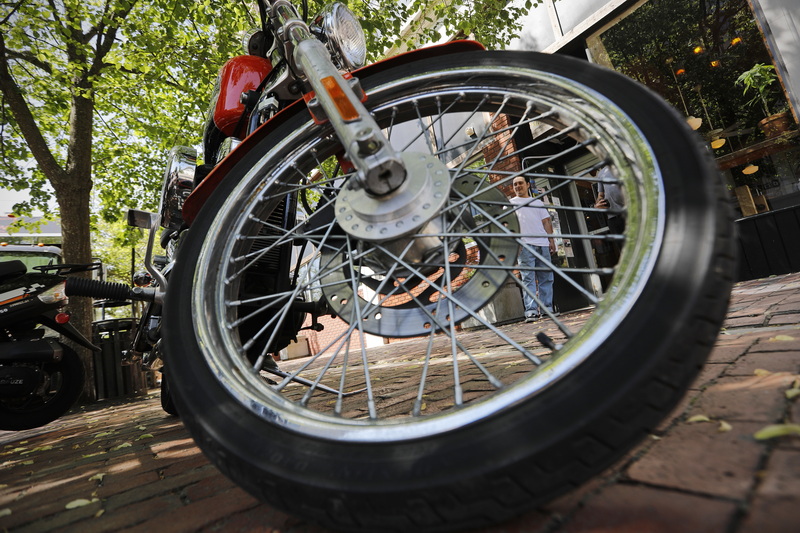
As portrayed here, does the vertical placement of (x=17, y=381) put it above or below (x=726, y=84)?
below

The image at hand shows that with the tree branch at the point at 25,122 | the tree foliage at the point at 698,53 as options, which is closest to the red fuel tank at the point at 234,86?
the tree branch at the point at 25,122

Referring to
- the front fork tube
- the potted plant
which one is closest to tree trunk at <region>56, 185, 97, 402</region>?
the front fork tube

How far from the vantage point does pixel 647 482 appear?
817 millimetres

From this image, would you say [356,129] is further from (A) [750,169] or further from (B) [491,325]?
(A) [750,169]

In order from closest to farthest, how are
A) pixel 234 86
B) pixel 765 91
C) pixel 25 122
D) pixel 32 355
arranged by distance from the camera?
pixel 234 86, pixel 32 355, pixel 765 91, pixel 25 122

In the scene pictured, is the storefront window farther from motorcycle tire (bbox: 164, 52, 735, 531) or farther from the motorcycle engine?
the motorcycle engine

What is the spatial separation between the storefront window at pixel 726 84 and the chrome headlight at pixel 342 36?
5.75 m

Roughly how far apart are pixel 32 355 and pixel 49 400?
45 centimetres

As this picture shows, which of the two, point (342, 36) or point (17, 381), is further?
point (17, 381)

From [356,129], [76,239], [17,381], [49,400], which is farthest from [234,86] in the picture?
[76,239]

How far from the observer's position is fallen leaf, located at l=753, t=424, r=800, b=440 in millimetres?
868

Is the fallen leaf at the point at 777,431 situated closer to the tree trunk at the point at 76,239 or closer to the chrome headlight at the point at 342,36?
the chrome headlight at the point at 342,36

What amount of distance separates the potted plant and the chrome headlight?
19.2ft

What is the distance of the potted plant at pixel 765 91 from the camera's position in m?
5.26
